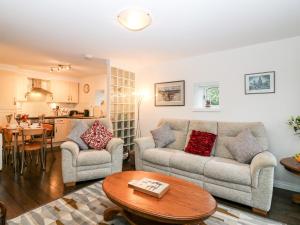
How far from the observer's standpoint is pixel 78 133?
320cm

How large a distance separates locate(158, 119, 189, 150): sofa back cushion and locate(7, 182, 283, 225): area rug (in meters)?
1.33

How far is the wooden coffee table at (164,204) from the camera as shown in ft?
4.54

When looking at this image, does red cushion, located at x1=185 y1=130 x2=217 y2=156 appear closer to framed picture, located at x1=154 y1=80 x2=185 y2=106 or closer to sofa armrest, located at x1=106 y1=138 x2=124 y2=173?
framed picture, located at x1=154 y1=80 x2=185 y2=106

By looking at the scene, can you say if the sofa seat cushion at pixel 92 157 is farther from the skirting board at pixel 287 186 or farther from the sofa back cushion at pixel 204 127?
the skirting board at pixel 287 186

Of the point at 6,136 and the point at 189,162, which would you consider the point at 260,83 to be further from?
the point at 6,136

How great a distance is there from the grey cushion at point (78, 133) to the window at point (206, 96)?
221cm

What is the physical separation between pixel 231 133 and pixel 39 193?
297 centimetres

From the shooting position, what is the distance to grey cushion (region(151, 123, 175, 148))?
11.2 feet

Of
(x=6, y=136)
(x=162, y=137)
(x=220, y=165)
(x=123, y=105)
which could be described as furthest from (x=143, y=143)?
(x=6, y=136)

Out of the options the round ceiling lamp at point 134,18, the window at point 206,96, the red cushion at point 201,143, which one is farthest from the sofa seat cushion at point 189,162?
the round ceiling lamp at point 134,18

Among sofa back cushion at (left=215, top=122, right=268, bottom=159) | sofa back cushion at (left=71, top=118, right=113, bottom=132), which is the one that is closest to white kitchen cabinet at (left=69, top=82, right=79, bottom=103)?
sofa back cushion at (left=71, top=118, right=113, bottom=132)

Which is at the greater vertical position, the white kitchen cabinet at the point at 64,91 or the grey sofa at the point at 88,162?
the white kitchen cabinet at the point at 64,91

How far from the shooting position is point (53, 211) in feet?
6.63

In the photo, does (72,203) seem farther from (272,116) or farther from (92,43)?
(272,116)
